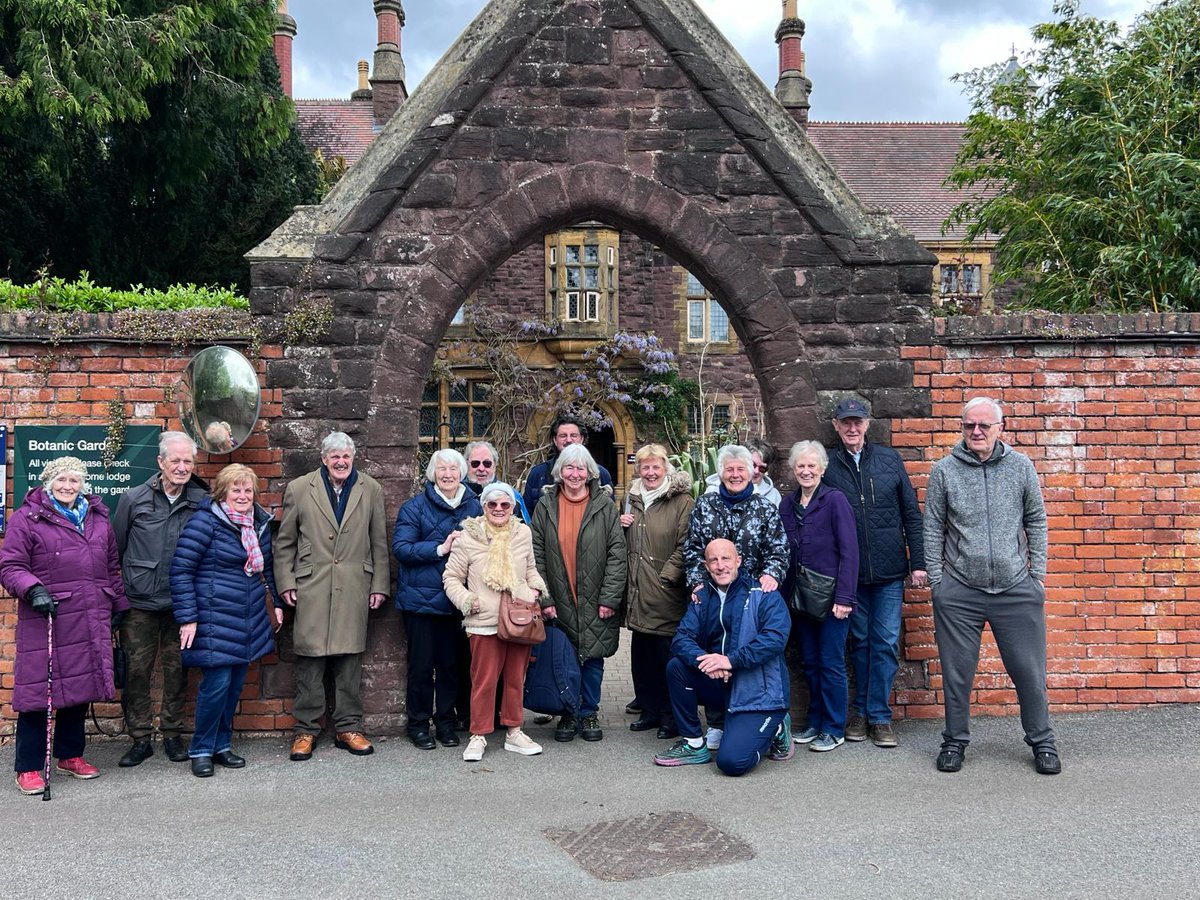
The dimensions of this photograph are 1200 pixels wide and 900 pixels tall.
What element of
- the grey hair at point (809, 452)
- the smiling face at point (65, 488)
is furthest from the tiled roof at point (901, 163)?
the smiling face at point (65, 488)

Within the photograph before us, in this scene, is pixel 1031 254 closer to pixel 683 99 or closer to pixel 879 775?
pixel 683 99

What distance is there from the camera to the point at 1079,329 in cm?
650

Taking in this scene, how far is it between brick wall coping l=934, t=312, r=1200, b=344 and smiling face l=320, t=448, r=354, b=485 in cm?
386

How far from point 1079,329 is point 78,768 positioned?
672cm

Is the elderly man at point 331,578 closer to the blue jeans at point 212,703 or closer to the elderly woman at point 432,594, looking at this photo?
the elderly woman at point 432,594

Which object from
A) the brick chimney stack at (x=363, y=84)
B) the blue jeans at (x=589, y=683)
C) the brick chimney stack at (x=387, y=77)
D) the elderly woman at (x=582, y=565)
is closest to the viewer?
the elderly woman at (x=582, y=565)

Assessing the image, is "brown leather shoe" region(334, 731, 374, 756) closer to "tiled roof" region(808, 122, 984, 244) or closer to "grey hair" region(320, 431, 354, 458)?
"grey hair" region(320, 431, 354, 458)

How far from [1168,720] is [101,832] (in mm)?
6225

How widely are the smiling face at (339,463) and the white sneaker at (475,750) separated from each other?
1.77m

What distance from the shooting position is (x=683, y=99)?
6453 mm

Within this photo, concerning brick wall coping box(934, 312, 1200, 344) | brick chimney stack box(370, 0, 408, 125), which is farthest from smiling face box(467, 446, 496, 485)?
brick chimney stack box(370, 0, 408, 125)

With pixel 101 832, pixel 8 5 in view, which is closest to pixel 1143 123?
pixel 101 832

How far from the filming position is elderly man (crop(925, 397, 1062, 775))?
547 centimetres

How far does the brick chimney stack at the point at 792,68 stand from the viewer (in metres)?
25.1
